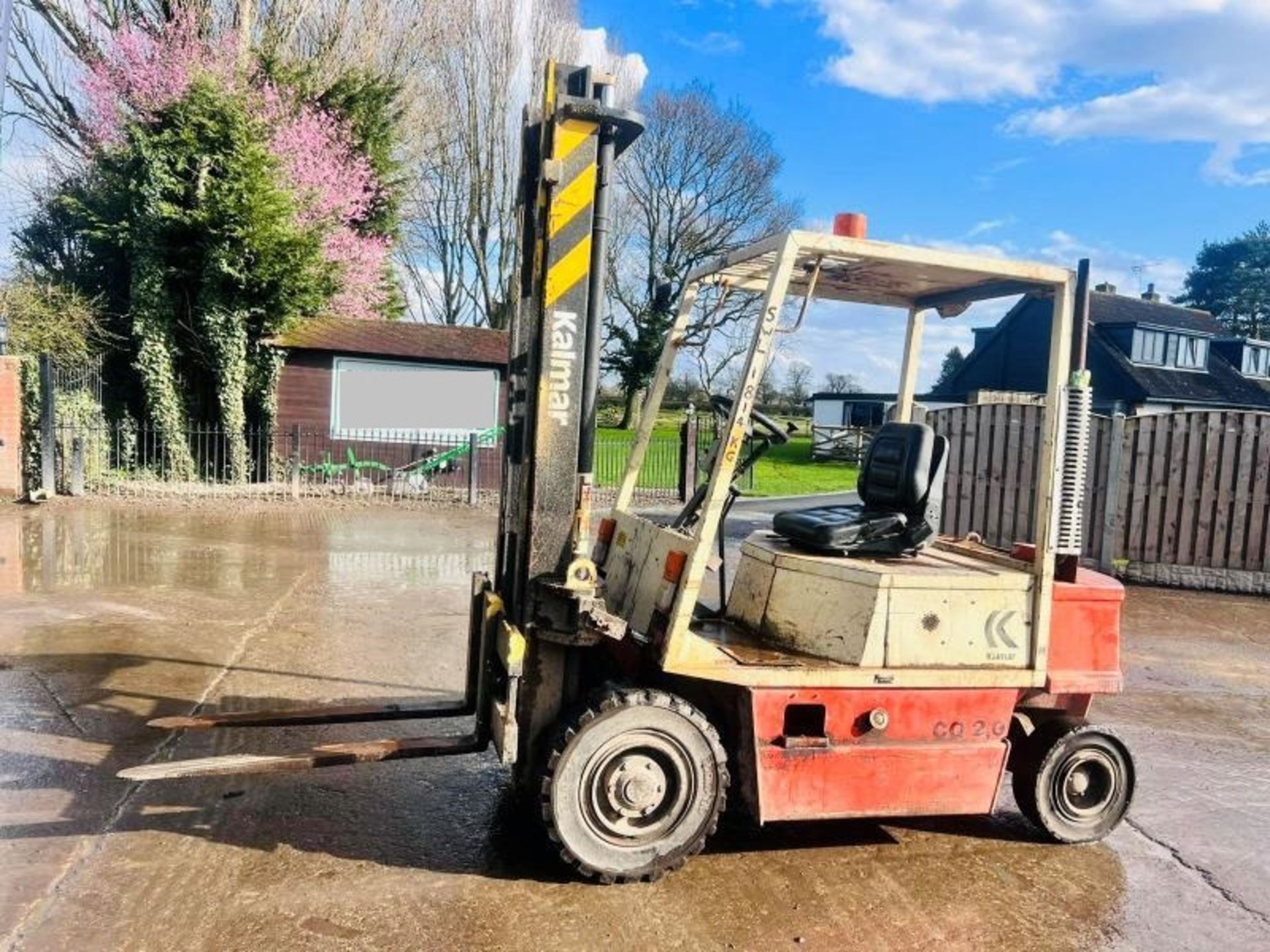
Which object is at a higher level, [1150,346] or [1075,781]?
[1150,346]

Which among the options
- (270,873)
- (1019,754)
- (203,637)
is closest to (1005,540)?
(1019,754)

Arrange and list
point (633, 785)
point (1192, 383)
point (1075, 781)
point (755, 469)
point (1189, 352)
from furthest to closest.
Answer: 1. point (1189, 352)
2. point (1192, 383)
3. point (755, 469)
4. point (1075, 781)
5. point (633, 785)

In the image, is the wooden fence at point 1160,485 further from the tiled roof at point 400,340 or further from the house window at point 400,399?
the house window at point 400,399

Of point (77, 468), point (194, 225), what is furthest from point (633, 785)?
point (194, 225)

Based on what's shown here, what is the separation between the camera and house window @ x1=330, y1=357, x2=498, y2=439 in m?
19.7

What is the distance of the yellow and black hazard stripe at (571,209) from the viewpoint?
409 centimetres

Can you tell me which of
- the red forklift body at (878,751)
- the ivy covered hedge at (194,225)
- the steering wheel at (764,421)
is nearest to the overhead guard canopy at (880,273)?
the steering wheel at (764,421)

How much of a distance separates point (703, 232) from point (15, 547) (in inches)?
1179

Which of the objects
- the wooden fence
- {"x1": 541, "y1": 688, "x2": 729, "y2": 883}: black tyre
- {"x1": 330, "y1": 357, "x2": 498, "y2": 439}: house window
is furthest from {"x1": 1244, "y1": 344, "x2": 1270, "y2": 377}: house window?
{"x1": 541, "y1": 688, "x2": 729, "y2": 883}: black tyre

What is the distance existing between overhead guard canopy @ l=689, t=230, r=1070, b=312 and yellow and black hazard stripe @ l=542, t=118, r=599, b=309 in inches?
29.7

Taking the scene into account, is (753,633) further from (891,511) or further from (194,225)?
(194,225)

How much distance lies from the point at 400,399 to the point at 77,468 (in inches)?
253

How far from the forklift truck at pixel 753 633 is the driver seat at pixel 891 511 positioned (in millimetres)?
17

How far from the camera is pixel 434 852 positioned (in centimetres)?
408
